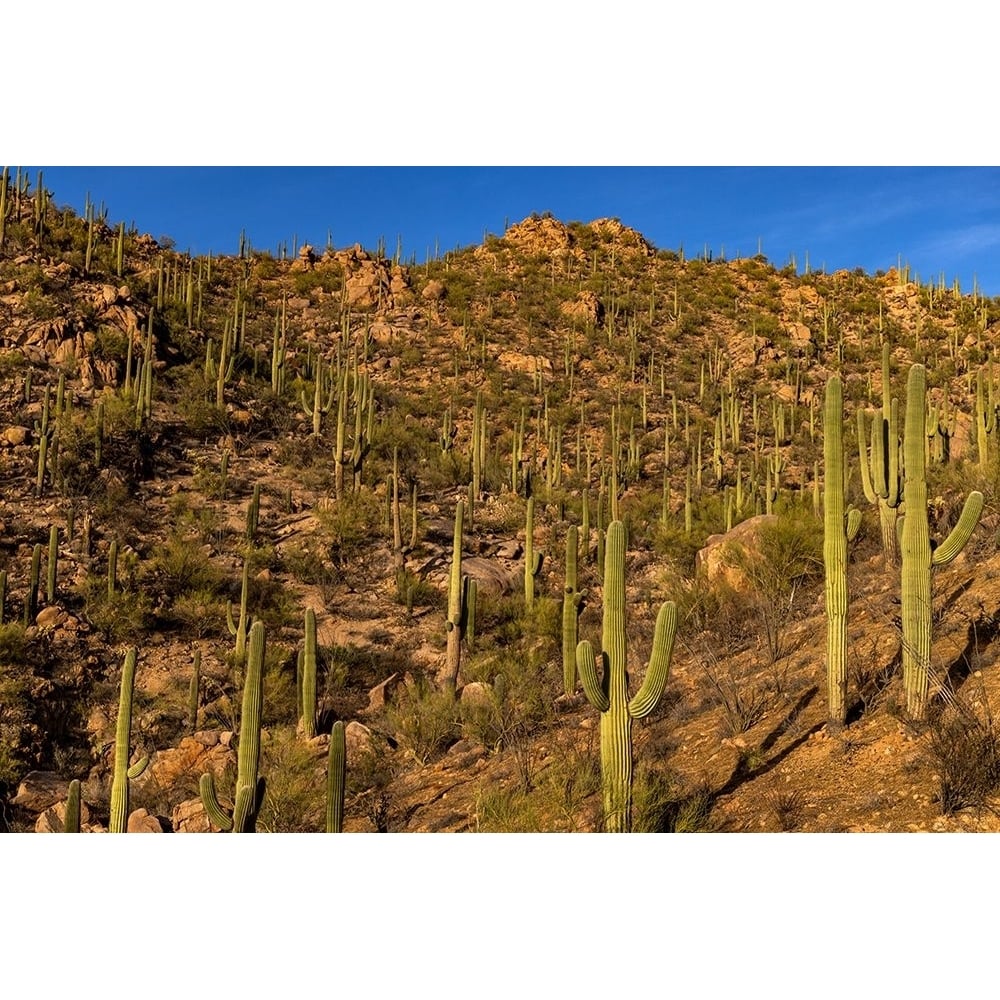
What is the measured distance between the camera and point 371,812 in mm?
8320

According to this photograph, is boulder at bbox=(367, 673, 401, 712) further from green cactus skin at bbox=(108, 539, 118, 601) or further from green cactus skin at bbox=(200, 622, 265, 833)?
green cactus skin at bbox=(108, 539, 118, 601)

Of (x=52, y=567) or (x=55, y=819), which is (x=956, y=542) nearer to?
(x=55, y=819)

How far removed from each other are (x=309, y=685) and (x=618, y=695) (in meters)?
6.04

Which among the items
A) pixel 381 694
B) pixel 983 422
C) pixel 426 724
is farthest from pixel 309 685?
pixel 983 422

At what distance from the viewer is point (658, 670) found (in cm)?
625

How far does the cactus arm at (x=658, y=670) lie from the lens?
616 centimetres

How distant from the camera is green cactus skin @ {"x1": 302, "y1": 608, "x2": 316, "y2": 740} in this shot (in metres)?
11.0

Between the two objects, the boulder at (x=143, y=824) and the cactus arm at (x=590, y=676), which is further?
A: the boulder at (x=143, y=824)

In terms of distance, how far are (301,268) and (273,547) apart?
2366cm

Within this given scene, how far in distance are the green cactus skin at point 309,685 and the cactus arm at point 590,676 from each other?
19.3 feet

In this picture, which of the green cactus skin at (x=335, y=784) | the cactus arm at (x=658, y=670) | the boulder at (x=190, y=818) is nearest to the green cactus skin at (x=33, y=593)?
the boulder at (x=190, y=818)

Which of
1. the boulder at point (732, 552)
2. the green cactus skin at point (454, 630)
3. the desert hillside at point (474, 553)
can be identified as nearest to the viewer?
the desert hillside at point (474, 553)

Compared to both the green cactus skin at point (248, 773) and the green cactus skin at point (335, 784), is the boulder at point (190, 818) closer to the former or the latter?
the green cactus skin at point (248, 773)

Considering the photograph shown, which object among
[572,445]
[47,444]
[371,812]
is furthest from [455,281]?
[371,812]
